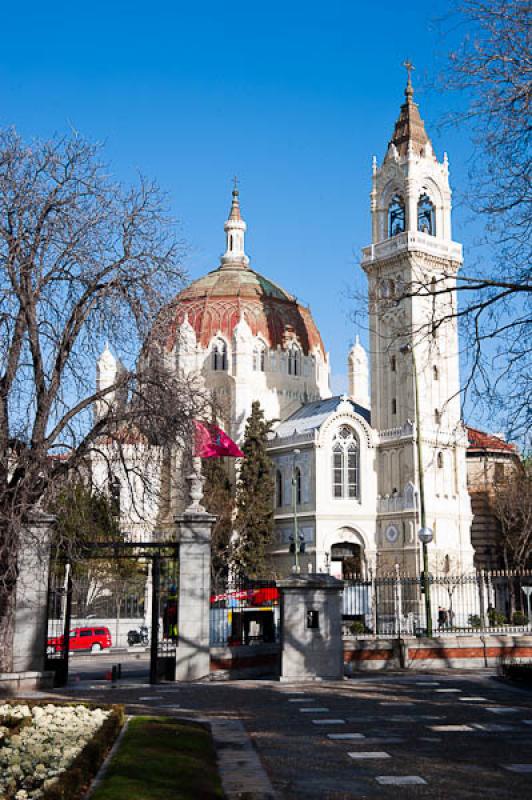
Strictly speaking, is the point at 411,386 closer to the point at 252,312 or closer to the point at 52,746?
the point at 252,312

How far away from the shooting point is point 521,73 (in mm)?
11141

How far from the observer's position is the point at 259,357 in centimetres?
7338

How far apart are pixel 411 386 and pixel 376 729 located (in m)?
48.0

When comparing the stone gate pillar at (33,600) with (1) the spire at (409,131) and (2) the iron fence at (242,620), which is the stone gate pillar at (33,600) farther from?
(1) the spire at (409,131)

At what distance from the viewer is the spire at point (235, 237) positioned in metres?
86.2

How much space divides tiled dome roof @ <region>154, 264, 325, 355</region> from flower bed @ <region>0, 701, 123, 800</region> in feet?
196

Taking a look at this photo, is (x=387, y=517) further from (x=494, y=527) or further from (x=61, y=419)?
(x=61, y=419)

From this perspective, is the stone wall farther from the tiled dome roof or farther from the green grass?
the tiled dome roof

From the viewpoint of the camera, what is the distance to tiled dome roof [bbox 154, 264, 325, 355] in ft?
244

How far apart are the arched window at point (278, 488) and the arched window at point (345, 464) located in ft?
14.7

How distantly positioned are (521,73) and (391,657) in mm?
16456

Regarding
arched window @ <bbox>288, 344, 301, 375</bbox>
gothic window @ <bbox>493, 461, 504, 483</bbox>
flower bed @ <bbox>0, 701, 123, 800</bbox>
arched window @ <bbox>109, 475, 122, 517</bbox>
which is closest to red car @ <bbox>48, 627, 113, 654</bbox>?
arched window @ <bbox>109, 475, 122, 517</bbox>

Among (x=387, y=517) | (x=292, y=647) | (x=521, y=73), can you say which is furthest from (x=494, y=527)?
(x=521, y=73)

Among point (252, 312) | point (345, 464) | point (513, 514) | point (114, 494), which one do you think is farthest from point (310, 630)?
point (252, 312)
